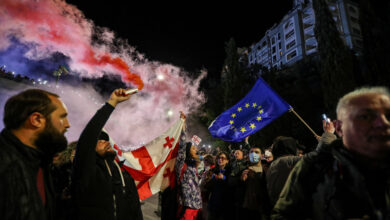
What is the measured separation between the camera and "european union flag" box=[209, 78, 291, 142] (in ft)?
17.7

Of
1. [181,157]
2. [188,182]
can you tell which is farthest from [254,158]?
[181,157]

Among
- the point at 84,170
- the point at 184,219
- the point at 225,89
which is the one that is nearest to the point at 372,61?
the point at 225,89

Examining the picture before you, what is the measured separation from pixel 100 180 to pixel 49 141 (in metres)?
0.75

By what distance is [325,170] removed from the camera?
138 cm

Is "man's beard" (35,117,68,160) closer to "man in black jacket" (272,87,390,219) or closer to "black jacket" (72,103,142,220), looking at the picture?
"black jacket" (72,103,142,220)

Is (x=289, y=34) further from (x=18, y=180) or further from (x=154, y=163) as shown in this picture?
(x=18, y=180)

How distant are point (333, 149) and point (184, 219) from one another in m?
3.40

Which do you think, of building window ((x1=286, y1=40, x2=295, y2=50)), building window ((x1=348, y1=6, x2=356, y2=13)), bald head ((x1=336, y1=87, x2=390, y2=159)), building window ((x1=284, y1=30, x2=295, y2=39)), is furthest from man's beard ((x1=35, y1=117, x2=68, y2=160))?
building window ((x1=348, y1=6, x2=356, y2=13))

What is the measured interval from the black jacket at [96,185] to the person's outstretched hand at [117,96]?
2.4 inches

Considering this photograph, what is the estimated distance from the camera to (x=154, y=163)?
463 centimetres

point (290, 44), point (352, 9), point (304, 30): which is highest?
point (352, 9)

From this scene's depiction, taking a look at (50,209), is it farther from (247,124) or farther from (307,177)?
(247,124)

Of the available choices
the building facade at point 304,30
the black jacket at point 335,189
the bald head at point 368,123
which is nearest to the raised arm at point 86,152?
the black jacket at point 335,189

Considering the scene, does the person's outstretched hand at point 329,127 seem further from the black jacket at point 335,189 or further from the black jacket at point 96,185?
the black jacket at point 96,185
